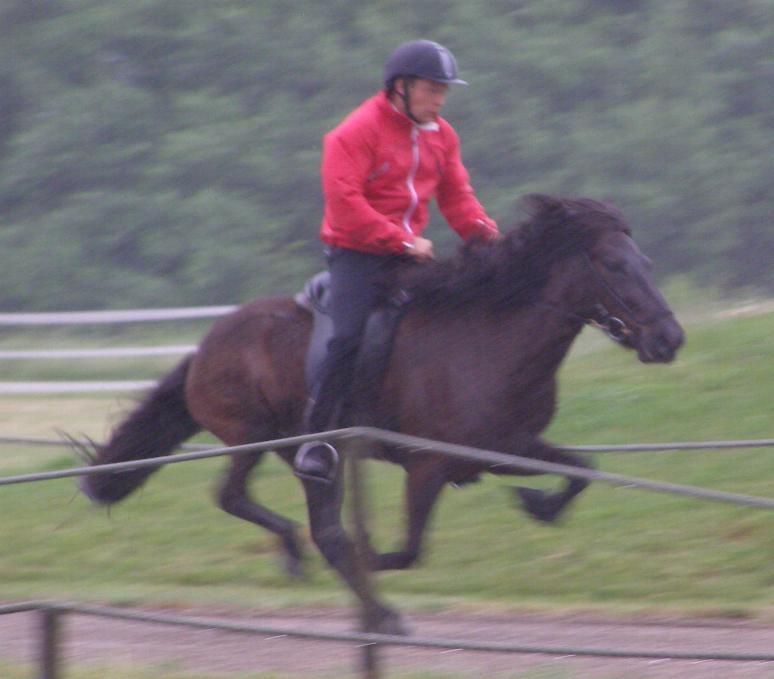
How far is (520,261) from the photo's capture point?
597cm

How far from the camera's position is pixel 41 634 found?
4004mm

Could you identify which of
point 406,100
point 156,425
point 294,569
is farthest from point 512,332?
point 156,425

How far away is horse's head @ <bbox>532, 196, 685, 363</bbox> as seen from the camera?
567 cm

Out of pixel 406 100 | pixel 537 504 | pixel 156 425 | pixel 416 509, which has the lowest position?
pixel 156 425

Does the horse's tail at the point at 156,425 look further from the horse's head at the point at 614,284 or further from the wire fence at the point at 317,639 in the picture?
the wire fence at the point at 317,639

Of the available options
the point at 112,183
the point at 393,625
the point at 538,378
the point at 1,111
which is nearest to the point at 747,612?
the point at 538,378

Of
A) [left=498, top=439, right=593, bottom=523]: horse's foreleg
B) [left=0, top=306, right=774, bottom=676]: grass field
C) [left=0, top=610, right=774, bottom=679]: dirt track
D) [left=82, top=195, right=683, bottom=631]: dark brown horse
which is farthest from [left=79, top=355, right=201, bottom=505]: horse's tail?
[left=0, top=610, right=774, bottom=679]: dirt track

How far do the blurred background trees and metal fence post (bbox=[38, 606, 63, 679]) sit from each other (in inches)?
772

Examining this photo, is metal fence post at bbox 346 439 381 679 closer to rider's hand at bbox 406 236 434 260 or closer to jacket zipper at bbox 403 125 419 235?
rider's hand at bbox 406 236 434 260

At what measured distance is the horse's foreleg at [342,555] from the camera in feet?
13.4

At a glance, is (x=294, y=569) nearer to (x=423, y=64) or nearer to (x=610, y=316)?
(x=610, y=316)

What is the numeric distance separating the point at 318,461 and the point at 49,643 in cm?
96

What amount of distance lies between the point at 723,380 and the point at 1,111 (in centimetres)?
2021

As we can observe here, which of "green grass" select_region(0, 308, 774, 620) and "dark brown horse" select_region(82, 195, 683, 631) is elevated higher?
"dark brown horse" select_region(82, 195, 683, 631)
